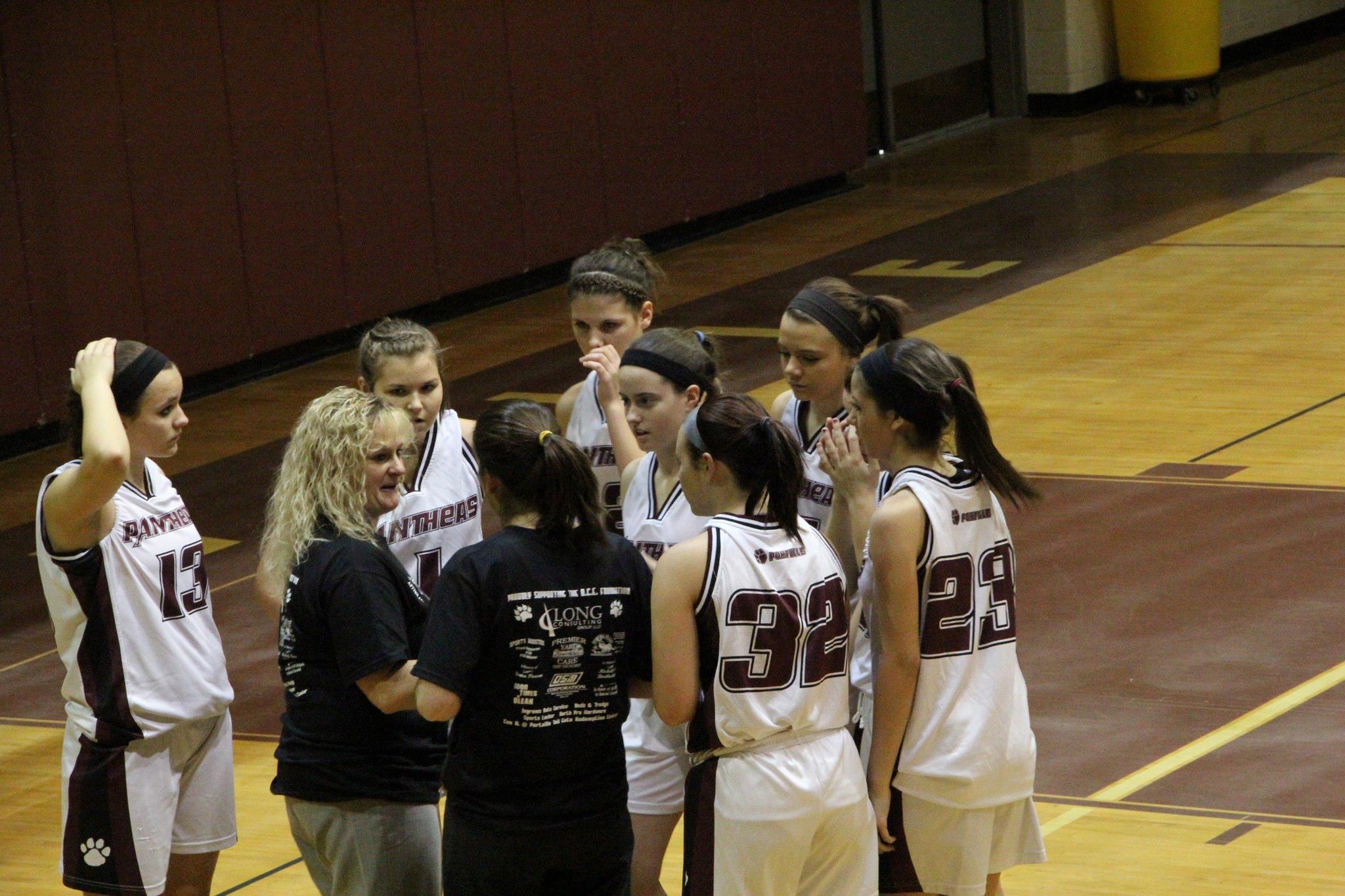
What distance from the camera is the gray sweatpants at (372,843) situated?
12.6 feet

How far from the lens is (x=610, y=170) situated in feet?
47.4

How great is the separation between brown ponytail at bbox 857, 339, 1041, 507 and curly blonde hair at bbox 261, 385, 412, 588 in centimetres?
94

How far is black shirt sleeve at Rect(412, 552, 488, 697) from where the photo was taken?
140 inches

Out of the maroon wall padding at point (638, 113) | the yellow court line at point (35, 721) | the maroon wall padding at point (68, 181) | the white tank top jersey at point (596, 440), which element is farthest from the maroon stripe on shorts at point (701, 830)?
the maroon wall padding at point (638, 113)

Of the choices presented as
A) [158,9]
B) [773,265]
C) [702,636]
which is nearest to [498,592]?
[702,636]

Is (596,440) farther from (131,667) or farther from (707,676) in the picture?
(707,676)

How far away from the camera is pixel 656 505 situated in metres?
4.58

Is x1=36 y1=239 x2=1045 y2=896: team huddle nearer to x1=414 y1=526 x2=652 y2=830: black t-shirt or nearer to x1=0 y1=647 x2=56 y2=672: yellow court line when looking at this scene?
x1=414 y1=526 x2=652 y2=830: black t-shirt

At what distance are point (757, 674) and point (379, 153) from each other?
31.3ft

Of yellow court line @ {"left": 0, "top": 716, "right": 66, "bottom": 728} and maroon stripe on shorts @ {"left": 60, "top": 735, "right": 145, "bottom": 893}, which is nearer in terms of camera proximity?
maroon stripe on shorts @ {"left": 60, "top": 735, "right": 145, "bottom": 893}

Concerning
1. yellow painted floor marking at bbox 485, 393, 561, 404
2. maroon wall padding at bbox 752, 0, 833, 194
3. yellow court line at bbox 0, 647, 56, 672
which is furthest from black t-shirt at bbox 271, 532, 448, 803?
maroon wall padding at bbox 752, 0, 833, 194

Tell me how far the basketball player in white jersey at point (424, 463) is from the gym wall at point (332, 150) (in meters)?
6.33

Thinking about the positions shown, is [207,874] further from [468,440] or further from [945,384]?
[945,384]

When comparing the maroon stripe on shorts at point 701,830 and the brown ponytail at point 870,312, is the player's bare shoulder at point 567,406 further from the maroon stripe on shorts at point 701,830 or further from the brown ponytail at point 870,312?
the maroon stripe on shorts at point 701,830
